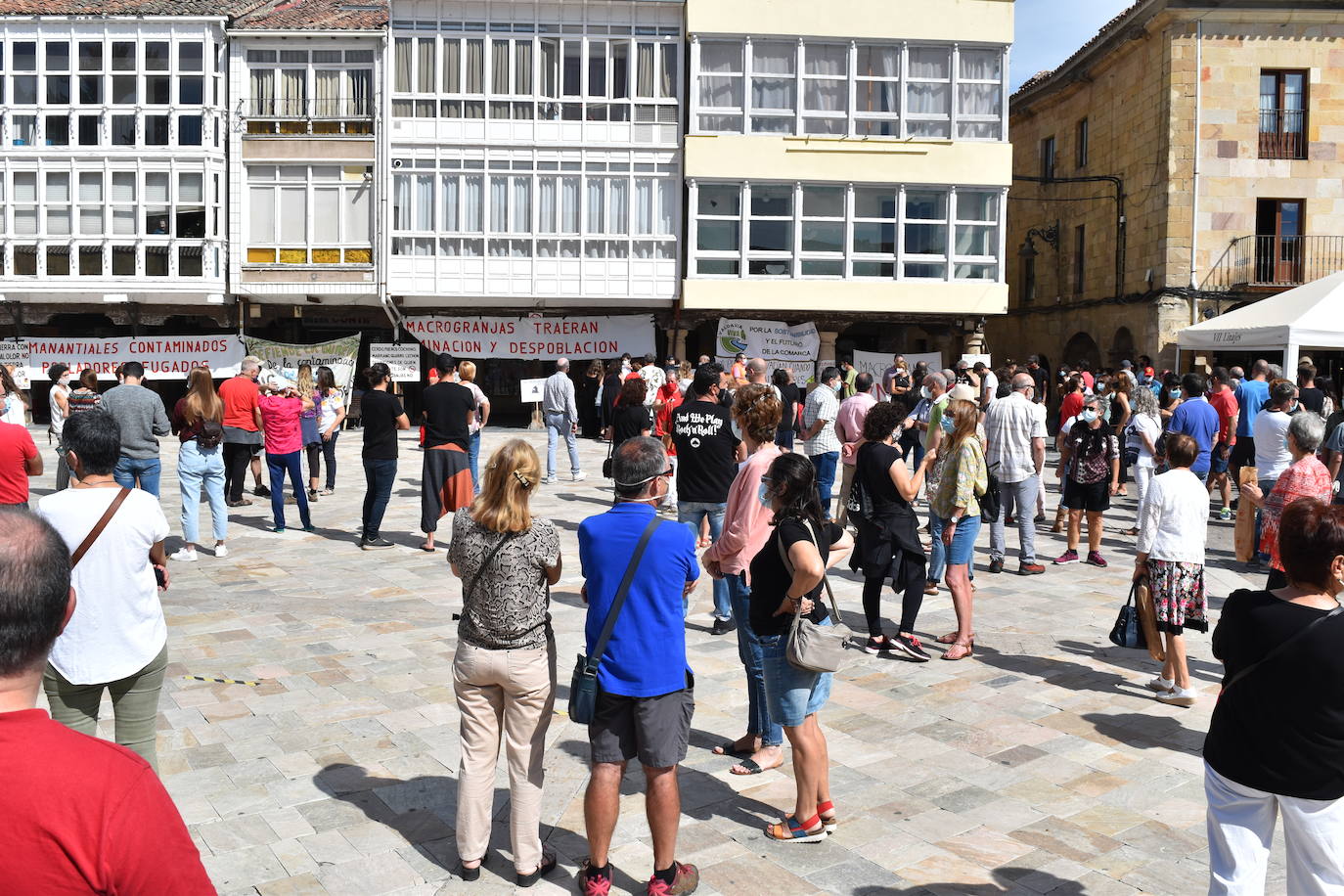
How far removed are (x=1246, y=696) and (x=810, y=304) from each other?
21.1 m

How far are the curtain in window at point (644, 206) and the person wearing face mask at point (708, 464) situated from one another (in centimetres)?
1680

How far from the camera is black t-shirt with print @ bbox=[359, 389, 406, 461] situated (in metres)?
10.5

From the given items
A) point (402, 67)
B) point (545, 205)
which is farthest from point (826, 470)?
point (402, 67)

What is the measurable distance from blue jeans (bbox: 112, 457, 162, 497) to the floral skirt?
309 inches

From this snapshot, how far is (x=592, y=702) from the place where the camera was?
4055 mm

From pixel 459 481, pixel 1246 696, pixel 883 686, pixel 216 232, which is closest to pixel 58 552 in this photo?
pixel 1246 696

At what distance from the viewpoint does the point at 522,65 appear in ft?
79.0

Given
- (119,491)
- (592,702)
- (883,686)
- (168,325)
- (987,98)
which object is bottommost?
(883,686)

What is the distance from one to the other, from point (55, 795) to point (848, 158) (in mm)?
23894

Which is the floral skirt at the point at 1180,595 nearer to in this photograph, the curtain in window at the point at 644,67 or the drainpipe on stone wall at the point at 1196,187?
the curtain in window at the point at 644,67

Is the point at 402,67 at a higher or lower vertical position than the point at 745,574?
higher

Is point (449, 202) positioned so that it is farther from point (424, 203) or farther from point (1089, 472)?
point (1089, 472)

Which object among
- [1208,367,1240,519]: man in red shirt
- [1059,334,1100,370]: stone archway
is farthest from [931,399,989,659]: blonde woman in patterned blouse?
[1059,334,1100,370]: stone archway

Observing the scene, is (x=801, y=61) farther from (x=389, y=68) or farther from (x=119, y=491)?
(x=119, y=491)
